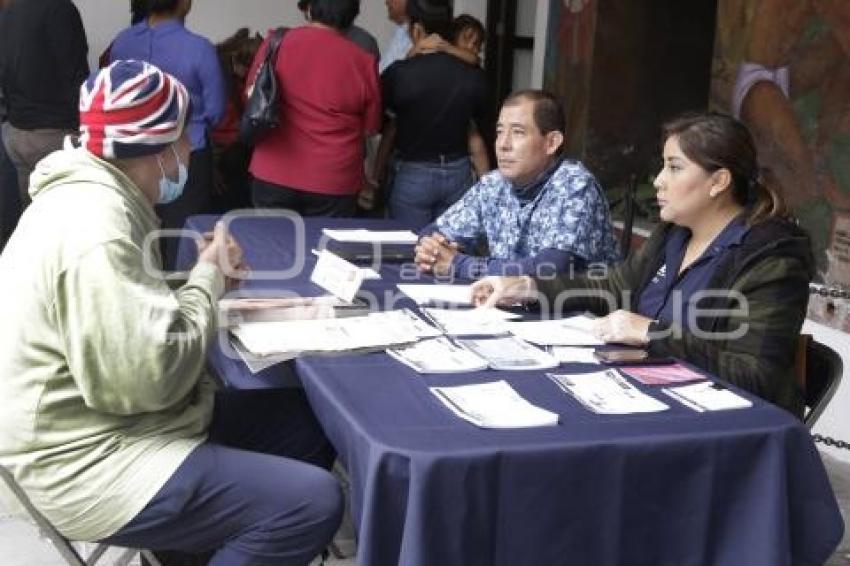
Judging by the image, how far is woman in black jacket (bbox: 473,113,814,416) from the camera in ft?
6.83

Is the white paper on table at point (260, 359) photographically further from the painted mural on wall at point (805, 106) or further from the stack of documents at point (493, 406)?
the painted mural on wall at point (805, 106)

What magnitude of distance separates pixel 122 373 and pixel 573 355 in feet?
2.92

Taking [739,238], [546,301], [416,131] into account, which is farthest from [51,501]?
[416,131]

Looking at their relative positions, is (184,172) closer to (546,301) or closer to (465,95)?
(546,301)

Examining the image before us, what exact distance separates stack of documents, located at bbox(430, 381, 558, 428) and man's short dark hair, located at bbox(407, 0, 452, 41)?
2460 millimetres

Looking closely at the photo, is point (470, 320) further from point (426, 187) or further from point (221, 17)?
point (221, 17)

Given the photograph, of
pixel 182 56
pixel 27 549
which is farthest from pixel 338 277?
pixel 182 56

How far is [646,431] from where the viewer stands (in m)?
1.61

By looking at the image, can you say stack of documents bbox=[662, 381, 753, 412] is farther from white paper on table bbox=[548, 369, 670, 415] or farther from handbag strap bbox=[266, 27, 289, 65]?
handbag strap bbox=[266, 27, 289, 65]

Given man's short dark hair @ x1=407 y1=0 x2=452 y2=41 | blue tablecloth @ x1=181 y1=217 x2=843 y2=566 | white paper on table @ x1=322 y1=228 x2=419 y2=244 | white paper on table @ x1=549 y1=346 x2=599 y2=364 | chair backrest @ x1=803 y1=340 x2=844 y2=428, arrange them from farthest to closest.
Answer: man's short dark hair @ x1=407 y1=0 x2=452 y2=41, white paper on table @ x1=322 y1=228 x2=419 y2=244, chair backrest @ x1=803 y1=340 x2=844 y2=428, white paper on table @ x1=549 y1=346 x2=599 y2=364, blue tablecloth @ x1=181 y1=217 x2=843 y2=566

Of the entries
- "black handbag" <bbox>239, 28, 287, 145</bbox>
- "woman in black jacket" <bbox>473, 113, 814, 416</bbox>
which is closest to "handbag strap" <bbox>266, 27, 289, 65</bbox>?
"black handbag" <bbox>239, 28, 287, 145</bbox>

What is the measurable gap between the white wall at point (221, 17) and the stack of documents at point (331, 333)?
446cm

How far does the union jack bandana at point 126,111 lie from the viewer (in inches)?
69.2

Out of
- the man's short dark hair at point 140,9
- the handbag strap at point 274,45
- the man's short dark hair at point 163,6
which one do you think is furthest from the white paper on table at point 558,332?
the man's short dark hair at point 140,9
